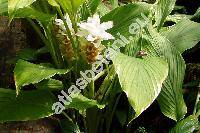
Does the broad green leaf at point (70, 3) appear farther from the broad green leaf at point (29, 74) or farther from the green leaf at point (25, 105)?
the green leaf at point (25, 105)

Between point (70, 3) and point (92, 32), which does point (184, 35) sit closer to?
point (92, 32)

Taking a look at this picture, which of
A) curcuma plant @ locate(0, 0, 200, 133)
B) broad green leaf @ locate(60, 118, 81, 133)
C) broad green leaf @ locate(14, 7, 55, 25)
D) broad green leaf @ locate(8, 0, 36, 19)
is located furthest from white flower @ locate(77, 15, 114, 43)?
broad green leaf @ locate(60, 118, 81, 133)

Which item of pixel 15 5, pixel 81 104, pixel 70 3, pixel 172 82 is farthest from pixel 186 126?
pixel 15 5

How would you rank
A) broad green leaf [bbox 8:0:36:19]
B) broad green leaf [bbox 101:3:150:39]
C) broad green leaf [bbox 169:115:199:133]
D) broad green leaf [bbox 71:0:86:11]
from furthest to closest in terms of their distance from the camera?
broad green leaf [bbox 101:3:150:39] < broad green leaf [bbox 169:115:199:133] < broad green leaf [bbox 71:0:86:11] < broad green leaf [bbox 8:0:36:19]

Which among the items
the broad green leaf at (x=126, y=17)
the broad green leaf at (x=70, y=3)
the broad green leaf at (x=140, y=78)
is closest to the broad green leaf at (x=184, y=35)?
the broad green leaf at (x=126, y=17)

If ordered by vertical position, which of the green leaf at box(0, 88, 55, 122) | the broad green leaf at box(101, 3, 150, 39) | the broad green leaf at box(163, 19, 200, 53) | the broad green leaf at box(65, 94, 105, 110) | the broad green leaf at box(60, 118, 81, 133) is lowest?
the broad green leaf at box(60, 118, 81, 133)

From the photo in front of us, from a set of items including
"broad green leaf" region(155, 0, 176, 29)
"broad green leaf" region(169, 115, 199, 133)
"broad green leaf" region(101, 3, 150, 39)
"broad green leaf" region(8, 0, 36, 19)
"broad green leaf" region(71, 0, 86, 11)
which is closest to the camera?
"broad green leaf" region(8, 0, 36, 19)

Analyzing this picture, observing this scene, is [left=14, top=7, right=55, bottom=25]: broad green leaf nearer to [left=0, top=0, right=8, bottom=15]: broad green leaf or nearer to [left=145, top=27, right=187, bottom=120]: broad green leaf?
[left=0, top=0, right=8, bottom=15]: broad green leaf
